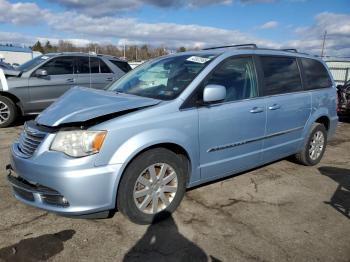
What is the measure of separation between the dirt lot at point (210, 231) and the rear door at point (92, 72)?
178 inches

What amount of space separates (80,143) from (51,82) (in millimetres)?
5712

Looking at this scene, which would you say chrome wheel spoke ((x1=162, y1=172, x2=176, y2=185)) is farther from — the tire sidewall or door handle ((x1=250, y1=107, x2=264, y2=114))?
the tire sidewall

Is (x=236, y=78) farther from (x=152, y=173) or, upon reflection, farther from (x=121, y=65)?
(x=121, y=65)

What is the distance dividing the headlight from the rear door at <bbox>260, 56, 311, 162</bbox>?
234 cm

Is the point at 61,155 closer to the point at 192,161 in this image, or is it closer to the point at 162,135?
the point at 162,135

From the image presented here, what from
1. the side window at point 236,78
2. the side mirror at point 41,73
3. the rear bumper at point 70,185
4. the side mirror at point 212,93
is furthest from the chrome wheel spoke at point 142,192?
the side mirror at point 41,73

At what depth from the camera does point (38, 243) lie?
3.09 meters

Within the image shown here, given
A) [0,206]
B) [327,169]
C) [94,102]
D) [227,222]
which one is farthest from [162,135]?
[327,169]

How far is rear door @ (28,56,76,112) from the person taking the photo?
805 centimetres

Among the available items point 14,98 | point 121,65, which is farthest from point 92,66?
point 14,98

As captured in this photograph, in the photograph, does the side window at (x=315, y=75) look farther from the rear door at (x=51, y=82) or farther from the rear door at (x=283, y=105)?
the rear door at (x=51, y=82)

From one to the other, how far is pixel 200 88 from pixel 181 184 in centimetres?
103

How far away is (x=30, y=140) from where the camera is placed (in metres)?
3.35

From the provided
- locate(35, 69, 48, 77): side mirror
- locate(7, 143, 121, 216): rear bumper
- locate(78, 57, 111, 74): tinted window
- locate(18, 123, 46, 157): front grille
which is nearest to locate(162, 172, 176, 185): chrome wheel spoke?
locate(7, 143, 121, 216): rear bumper
